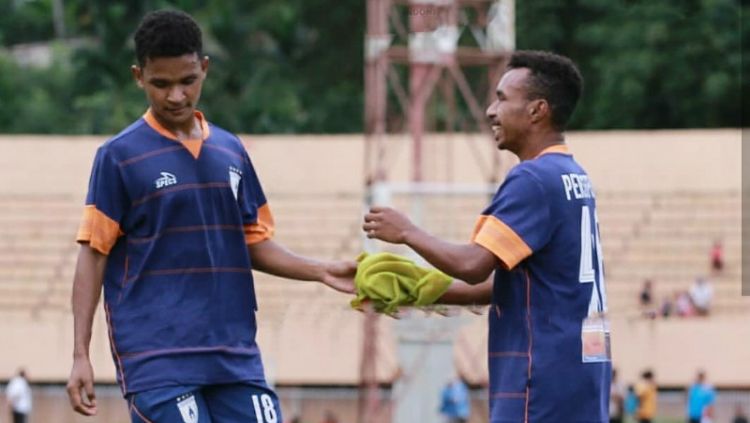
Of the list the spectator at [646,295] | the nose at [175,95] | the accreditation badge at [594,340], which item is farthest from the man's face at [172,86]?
the spectator at [646,295]

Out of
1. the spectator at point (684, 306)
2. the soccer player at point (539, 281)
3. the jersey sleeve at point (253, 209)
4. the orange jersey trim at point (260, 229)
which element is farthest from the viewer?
the spectator at point (684, 306)

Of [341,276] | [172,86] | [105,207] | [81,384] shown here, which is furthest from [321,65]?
[81,384]

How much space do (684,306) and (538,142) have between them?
26207 mm

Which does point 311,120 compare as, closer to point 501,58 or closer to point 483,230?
point 501,58

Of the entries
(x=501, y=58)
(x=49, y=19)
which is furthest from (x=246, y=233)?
(x=49, y=19)

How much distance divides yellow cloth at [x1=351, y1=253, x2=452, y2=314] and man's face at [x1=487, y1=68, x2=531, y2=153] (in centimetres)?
63

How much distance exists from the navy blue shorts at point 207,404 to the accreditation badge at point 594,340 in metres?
1.17

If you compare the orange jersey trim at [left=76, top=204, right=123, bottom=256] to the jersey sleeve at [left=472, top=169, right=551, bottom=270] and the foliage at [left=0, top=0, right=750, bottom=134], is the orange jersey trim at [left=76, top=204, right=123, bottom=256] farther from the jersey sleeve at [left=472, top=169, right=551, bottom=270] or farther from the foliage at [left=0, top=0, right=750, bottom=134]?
the foliage at [left=0, top=0, right=750, bottom=134]

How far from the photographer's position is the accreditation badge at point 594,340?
21.9 feet

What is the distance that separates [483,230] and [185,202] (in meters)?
1.10

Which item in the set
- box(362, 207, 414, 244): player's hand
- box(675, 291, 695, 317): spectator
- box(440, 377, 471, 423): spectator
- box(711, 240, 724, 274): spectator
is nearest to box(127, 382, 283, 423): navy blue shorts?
box(362, 207, 414, 244): player's hand

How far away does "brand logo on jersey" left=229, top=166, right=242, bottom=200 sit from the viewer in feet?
22.0

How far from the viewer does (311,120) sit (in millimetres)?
42969

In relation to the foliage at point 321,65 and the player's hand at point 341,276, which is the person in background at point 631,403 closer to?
the foliage at point 321,65
